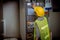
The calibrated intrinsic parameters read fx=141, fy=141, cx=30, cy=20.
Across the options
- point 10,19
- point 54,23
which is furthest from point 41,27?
point 10,19

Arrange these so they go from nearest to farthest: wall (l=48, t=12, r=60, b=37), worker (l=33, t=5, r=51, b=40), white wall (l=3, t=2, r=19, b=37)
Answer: worker (l=33, t=5, r=51, b=40)
wall (l=48, t=12, r=60, b=37)
white wall (l=3, t=2, r=19, b=37)

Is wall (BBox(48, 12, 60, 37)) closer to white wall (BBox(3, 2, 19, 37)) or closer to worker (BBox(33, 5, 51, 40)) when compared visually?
worker (BBox(33, 5, 51, 40))

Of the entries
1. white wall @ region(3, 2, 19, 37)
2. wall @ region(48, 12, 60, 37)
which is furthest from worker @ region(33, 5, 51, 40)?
white wall @ region(3, 2, 19, 37)

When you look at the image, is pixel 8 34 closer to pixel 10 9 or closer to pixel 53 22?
pixel 10 9

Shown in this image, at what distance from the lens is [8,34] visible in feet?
19.1

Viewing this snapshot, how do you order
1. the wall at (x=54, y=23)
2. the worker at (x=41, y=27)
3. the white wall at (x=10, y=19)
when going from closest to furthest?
the worker at (x=41, y=27), the wall at (x=54, y=23), the white wall at (x=10, y=19)

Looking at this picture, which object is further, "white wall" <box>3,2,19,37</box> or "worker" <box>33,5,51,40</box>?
"white wall" <box>3,2,19,37</box>

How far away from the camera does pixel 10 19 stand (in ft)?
19.1

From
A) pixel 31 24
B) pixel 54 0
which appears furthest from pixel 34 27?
pixel 54 0

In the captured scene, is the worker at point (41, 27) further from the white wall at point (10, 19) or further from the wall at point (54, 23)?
the white wall at point (10, 19)

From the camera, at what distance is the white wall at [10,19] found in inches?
225

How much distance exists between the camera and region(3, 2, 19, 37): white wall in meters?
5.72

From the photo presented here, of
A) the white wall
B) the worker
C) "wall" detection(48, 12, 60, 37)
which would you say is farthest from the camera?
the white wall

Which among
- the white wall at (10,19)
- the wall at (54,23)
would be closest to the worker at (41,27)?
the wall at (54,23)
